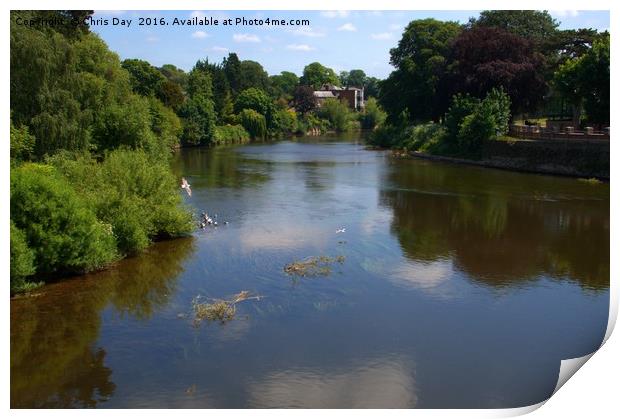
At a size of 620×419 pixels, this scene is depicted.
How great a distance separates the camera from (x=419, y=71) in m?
51.8

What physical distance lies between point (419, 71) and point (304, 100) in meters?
36.2

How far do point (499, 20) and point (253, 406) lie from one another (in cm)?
5265

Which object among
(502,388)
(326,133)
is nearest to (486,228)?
(502,388)

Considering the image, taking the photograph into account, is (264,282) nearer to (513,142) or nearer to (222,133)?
(513,142)

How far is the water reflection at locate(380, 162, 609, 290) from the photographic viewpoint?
17.5 m

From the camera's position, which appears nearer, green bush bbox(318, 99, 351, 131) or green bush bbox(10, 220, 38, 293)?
green bush bbox(10, 220, 38, 293)

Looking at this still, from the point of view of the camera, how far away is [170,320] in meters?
13.2

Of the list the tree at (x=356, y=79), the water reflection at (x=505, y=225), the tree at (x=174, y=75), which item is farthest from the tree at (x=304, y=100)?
the water reflection at (x=505, y=225)

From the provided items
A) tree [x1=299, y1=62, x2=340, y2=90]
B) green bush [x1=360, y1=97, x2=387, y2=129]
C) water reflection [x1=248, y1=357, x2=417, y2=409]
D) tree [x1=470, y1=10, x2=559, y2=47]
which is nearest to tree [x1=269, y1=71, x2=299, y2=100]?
tree [x1=299, y1=62, x2=340, y2=90]

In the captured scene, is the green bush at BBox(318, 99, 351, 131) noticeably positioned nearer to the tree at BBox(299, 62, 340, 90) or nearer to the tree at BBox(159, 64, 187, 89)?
the tree at BBox(159, 64, 187, 89)

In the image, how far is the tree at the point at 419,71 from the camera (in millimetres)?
50094

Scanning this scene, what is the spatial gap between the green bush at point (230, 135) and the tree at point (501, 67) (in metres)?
24.7

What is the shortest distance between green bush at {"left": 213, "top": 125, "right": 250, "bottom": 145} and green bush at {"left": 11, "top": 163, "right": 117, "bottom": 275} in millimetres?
44578

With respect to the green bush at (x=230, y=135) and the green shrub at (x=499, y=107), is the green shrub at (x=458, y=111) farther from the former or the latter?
the green bush at (x=230, y=135)
